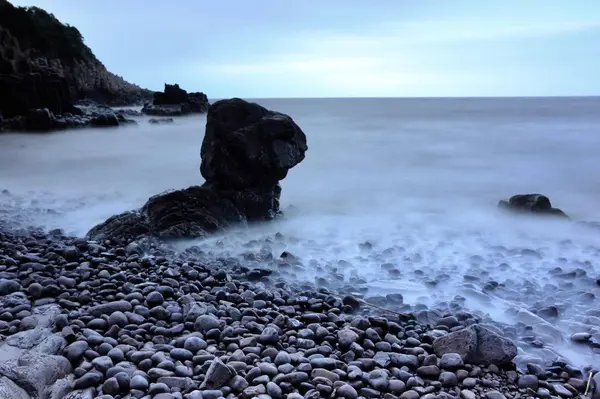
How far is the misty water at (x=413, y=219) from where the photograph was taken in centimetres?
402

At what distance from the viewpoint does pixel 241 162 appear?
249 inches

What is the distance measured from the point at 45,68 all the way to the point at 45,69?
539mm

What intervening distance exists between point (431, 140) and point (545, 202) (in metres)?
12.9

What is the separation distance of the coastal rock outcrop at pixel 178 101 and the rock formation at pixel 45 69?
662cm

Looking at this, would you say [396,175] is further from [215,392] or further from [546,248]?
[215,392]

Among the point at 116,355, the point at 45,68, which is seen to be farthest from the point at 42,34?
the point at 116,355

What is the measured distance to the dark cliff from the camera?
21750 millimetres

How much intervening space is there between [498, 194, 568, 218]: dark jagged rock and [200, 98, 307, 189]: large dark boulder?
10.7 ft

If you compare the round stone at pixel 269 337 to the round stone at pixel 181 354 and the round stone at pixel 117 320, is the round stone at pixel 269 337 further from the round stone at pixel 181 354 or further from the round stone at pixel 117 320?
the round stone at pixel 117 320

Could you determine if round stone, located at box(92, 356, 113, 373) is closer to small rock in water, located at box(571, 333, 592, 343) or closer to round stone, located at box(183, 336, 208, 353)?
round stone, located at box(183, 336, 208, 353)

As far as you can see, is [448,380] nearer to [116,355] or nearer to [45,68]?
[116,355]

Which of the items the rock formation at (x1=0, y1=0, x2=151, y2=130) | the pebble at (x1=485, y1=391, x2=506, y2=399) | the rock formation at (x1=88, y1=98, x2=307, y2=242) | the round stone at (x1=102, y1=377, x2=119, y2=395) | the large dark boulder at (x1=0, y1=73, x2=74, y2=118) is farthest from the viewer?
the rock formation at (x1=0, y1=0, x2=151, y2=130)

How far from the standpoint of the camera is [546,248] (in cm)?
539

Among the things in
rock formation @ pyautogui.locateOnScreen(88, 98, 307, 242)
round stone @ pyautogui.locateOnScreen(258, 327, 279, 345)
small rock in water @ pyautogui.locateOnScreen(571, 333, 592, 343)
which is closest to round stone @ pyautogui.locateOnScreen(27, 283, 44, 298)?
round stone @ pyautogui.locateOnScreen(258, 327, 279, 345)
